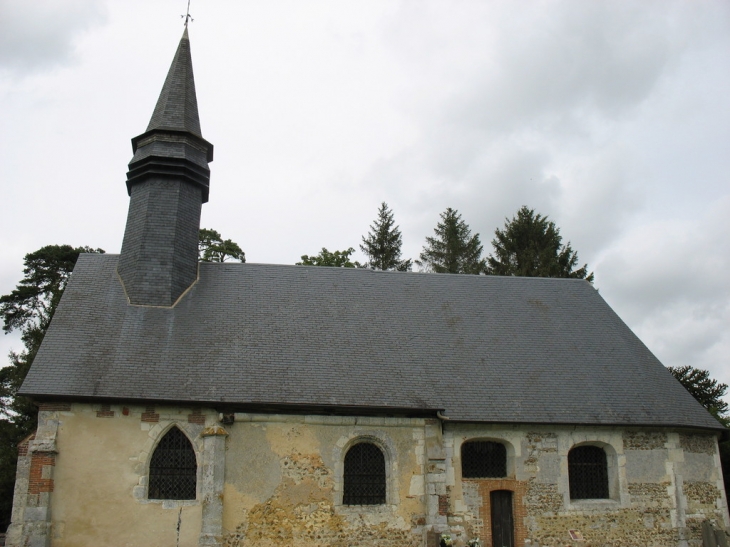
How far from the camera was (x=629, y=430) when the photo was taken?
1250cm

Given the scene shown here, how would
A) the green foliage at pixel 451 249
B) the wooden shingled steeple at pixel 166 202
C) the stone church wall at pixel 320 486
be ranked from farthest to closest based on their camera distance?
the green foliage at pixel 451 249
the wooden shingled steeple at pixel 166 202
the stone church wall at pixel 320 486

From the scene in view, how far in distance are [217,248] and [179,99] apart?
9983mm

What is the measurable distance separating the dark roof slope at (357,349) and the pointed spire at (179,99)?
3717mm

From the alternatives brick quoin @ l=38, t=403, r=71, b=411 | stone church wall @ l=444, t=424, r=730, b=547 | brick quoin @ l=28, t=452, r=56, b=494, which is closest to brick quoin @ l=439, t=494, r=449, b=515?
stone church wall @ l=444, t=424, r=730, b=547

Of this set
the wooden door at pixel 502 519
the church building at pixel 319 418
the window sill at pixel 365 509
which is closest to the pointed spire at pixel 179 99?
the church building at pixel 319 418

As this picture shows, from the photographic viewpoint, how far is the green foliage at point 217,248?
992 inches

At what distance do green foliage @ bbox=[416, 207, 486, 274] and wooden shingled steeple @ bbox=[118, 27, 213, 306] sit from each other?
62.4 feet

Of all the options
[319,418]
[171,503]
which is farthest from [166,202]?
[171,503]

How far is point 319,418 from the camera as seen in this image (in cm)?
1150

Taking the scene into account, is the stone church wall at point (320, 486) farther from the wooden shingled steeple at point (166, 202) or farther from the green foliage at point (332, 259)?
the green foliage at point (332, 259)

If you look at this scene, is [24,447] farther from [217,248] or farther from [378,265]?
[378,265]

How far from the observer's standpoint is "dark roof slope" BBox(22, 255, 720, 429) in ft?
38.1

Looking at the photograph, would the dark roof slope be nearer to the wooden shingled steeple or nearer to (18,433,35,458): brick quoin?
the wooden shingled steeple

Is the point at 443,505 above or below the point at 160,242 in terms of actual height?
below
